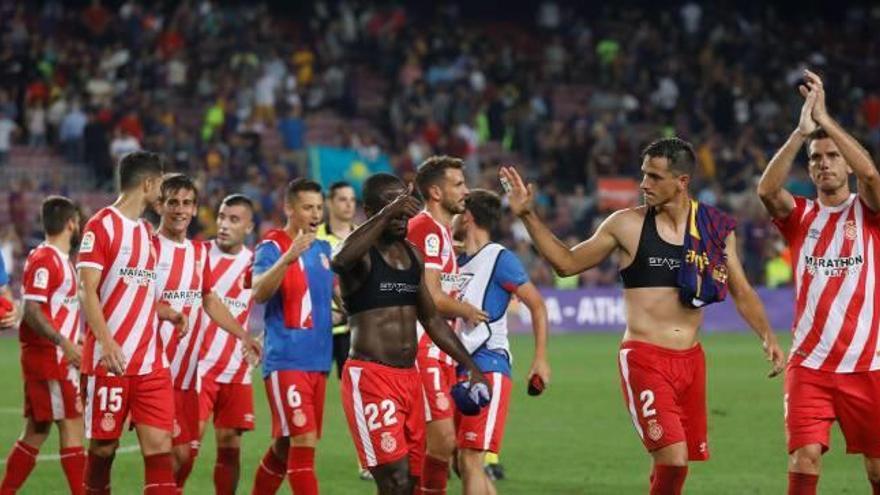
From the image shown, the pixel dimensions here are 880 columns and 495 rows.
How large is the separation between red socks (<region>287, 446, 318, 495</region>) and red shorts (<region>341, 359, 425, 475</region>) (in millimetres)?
1215

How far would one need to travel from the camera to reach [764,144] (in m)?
38.1

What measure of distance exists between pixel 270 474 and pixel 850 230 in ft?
13.5

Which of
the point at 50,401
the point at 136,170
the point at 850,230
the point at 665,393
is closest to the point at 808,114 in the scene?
the point at 850,230

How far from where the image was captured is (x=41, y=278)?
37.9ft

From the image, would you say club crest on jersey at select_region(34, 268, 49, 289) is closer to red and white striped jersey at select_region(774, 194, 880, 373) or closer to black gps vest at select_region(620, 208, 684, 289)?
black gps vest at select_region(620, 208, 684, 289)

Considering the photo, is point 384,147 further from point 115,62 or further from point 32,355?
point 32,355

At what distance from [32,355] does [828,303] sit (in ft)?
18.4

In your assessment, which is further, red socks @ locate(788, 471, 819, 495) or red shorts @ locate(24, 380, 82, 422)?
red shorts @ locate(24, 380, 82, 422)

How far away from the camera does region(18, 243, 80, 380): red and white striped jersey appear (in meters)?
11.6

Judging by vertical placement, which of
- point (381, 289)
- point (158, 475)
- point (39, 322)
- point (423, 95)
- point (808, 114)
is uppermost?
point (423, 95)

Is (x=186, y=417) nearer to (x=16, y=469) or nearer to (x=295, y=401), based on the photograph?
(x=295, y=401)

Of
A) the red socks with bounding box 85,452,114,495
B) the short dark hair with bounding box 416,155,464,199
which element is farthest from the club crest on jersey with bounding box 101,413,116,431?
the short dark hair with bounding box 416,155,464,199

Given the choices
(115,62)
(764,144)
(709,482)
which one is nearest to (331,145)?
(115,62)

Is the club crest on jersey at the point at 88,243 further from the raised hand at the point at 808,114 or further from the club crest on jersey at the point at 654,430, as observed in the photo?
the raised hand at the point at 808,114
